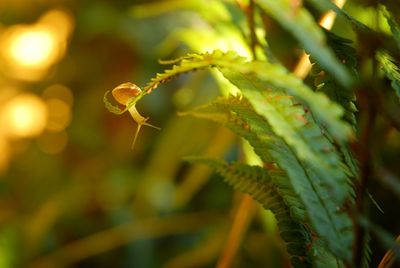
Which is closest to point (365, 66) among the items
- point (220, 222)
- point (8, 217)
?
point (220, 222)

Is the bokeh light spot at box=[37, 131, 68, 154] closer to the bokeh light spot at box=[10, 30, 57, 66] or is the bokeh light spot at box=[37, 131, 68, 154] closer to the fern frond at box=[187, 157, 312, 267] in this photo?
the bokeh light spot at box=[10, 30, 57, 66]

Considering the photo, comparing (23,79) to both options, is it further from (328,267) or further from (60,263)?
(328,267)

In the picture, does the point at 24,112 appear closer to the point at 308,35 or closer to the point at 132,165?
the point at 132,165

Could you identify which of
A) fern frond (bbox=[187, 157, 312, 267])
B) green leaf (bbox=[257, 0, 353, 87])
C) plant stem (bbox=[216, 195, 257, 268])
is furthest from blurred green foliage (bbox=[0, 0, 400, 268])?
green leaf (bbox=[257, 0, 353, 87])

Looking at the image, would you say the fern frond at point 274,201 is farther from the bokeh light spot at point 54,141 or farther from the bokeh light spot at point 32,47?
the bokeh light spot at point 32,47

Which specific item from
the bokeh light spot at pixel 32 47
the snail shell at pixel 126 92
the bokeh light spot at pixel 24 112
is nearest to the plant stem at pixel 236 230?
the snail shell at pixel 126 92

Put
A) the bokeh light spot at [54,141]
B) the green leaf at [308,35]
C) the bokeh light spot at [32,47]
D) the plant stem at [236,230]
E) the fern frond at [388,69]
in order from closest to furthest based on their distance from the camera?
the green leaf at [308,35]
the fern frond at [388,69]
the plant stem at [236,230]
the bokeh light spot at [54,141]
the bokeh light spot at [32,47]
